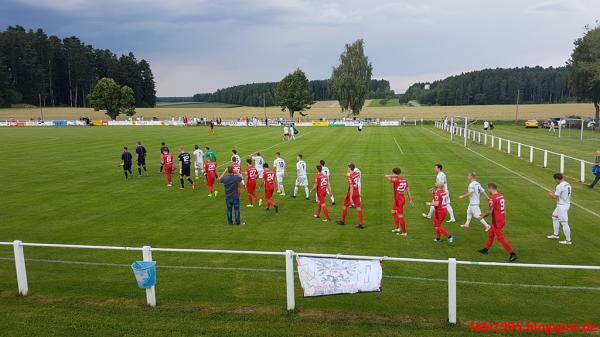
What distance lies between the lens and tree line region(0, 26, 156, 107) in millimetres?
130375

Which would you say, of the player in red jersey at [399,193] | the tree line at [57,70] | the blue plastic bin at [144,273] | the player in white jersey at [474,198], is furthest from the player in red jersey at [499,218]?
the tree line at [57,70]

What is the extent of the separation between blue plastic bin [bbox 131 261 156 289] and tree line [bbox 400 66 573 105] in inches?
6635

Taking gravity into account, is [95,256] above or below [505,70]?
below

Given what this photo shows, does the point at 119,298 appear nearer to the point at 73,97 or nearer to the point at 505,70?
the point at 73,97

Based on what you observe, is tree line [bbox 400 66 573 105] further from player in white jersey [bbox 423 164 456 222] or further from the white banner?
the white banner

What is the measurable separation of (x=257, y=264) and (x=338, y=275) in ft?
12.6

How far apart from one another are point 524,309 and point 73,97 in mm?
168756

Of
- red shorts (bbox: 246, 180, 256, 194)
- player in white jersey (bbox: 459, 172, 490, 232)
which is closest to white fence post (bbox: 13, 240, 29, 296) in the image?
red shorts (bbox: 246, 180, 256, 194)

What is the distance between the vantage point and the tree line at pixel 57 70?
130375 millimetres

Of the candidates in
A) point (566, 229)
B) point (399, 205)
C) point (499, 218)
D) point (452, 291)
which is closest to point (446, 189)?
point (399, 205)

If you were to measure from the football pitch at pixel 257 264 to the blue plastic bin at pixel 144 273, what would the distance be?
553 mm

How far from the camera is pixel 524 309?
28.5ft

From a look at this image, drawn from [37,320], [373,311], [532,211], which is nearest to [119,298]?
[37,320]

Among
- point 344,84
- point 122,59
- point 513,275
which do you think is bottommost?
point 513,275
